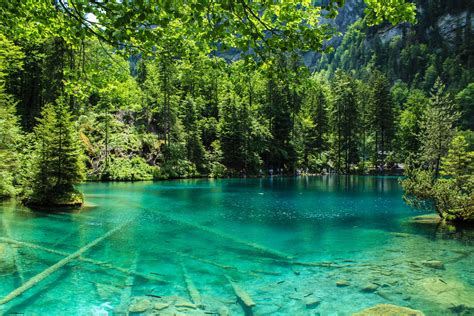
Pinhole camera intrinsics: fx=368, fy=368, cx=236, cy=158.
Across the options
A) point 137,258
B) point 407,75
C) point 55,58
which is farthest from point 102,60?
point 407,75

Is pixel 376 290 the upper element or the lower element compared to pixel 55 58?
lower

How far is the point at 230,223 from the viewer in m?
18.7

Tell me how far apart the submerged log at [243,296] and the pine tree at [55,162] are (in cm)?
1597

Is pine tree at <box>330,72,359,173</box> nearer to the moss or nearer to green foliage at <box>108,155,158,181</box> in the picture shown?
green foliage at <box>108,155,158,181</box>

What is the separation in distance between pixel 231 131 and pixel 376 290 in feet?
154

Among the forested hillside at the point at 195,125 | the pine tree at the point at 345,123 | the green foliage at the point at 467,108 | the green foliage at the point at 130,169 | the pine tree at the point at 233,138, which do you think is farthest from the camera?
the green foliage at the point at 467,108

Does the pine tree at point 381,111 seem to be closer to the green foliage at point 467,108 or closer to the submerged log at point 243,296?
the green foliage at point 467,108

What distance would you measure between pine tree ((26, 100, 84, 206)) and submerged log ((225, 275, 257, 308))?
52.4 feet

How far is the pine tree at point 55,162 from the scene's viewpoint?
2150 centimetres

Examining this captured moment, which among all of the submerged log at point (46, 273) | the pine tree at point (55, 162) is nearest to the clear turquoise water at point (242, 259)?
the submerged log at point (46, 273)

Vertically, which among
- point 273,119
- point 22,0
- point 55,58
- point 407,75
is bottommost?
point 22,0

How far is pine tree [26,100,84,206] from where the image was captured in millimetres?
21500

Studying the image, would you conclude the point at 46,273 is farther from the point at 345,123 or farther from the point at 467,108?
the point at 467,108

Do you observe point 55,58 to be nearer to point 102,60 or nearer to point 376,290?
point 102,60
